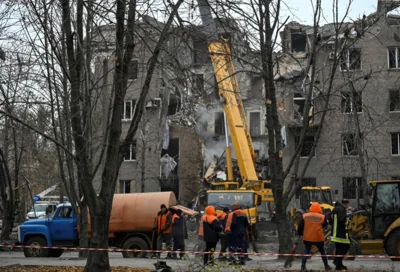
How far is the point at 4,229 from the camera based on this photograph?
1143 inches

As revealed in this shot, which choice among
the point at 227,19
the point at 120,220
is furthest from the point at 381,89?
the point at 227,19

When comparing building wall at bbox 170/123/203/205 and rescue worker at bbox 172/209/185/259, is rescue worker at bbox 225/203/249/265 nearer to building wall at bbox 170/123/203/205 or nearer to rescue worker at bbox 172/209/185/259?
rescue worker at bbox 172/209/185/259

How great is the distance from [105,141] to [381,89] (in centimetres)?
3189

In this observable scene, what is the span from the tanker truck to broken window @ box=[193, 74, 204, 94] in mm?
9189

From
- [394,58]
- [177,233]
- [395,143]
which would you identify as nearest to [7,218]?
[177,233]

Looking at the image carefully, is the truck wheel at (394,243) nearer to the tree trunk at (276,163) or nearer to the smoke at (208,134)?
the tree trunk at (276,163)

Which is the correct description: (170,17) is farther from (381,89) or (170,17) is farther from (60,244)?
(381,89)

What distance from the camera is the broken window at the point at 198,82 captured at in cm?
1229

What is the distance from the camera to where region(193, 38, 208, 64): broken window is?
1191 cm

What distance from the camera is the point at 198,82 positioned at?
41.9 feet

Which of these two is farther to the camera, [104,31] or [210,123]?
[210,123]

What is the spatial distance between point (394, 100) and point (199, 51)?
98.6 ft

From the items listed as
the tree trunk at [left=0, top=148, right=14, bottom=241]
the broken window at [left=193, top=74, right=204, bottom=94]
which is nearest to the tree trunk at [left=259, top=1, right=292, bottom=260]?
the broken window at [left=193, top=74, right=204, bottom=94]

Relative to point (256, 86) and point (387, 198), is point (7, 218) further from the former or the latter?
point (256, 86)
